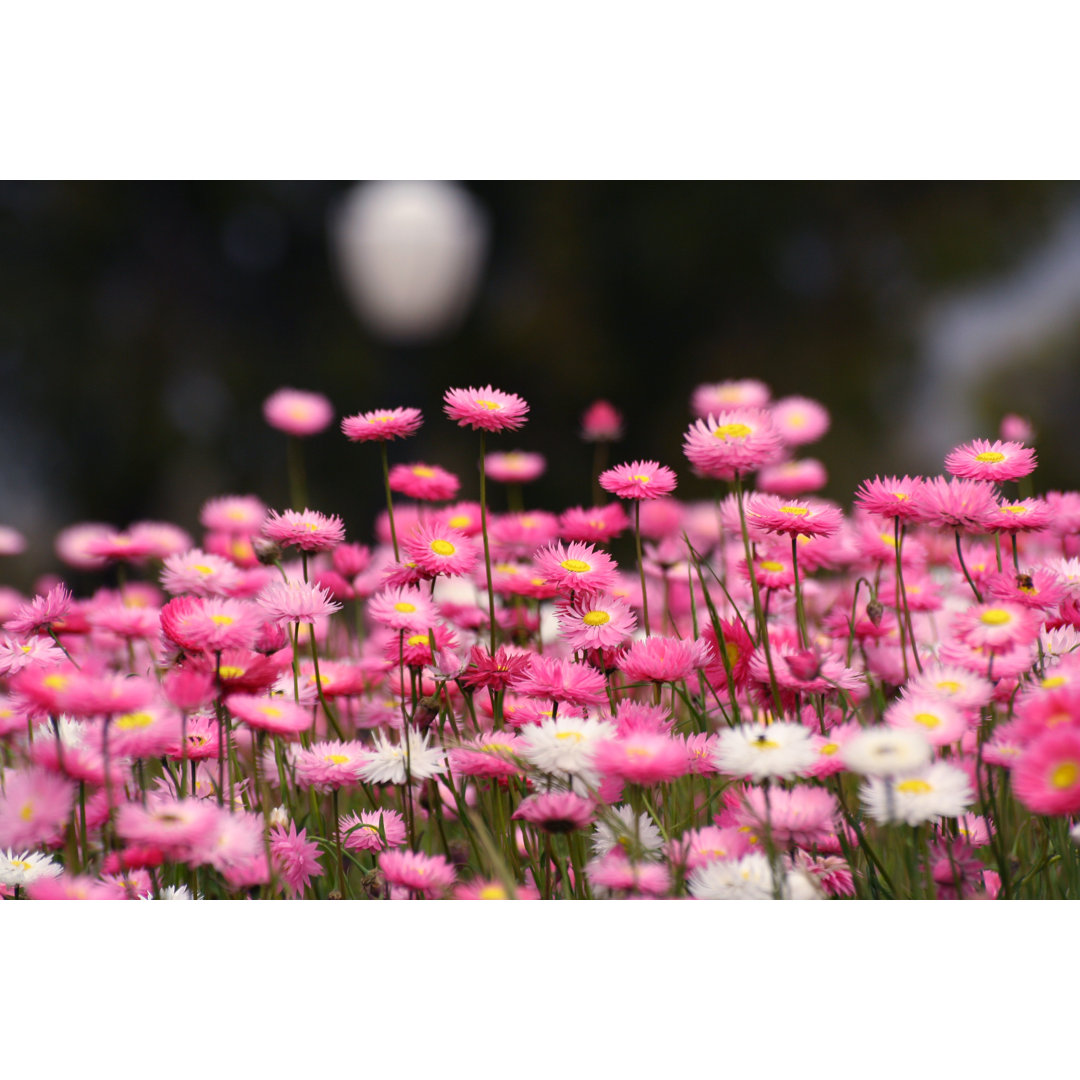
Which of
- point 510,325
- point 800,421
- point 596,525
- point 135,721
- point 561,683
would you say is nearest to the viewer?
point 135,721

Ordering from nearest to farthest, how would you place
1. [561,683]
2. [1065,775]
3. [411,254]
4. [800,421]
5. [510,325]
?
1. [1065,775]
2. [561,683]
3. [800,421]
4. [411,254]
5. [510,325]

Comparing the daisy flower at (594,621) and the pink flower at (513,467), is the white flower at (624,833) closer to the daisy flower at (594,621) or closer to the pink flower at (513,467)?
the daisy flower at (594,621)


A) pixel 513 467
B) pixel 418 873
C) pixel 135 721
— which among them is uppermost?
pixel 513 467

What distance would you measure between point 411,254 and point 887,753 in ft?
7.12

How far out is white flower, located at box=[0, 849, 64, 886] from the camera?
85 centimetres

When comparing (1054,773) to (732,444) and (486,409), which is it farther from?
(486,409)

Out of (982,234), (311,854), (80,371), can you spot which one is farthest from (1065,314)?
(80,371)

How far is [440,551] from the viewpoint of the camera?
911 mm

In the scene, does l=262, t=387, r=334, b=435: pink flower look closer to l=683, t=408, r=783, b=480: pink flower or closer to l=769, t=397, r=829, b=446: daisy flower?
l=769, t=397, r=829, b=446: daisy flower

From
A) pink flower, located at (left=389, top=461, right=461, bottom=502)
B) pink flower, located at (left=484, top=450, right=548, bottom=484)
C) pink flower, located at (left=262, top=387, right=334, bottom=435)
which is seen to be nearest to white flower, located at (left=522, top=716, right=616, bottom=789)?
pink flower, located at (left=389, top=461, right=461, bottom=502)

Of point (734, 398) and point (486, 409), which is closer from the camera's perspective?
point (486, 409)

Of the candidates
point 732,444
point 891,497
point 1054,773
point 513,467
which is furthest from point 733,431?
point 513,467

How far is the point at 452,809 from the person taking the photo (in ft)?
A: 3.11

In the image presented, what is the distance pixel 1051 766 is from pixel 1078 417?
1.44 metres
